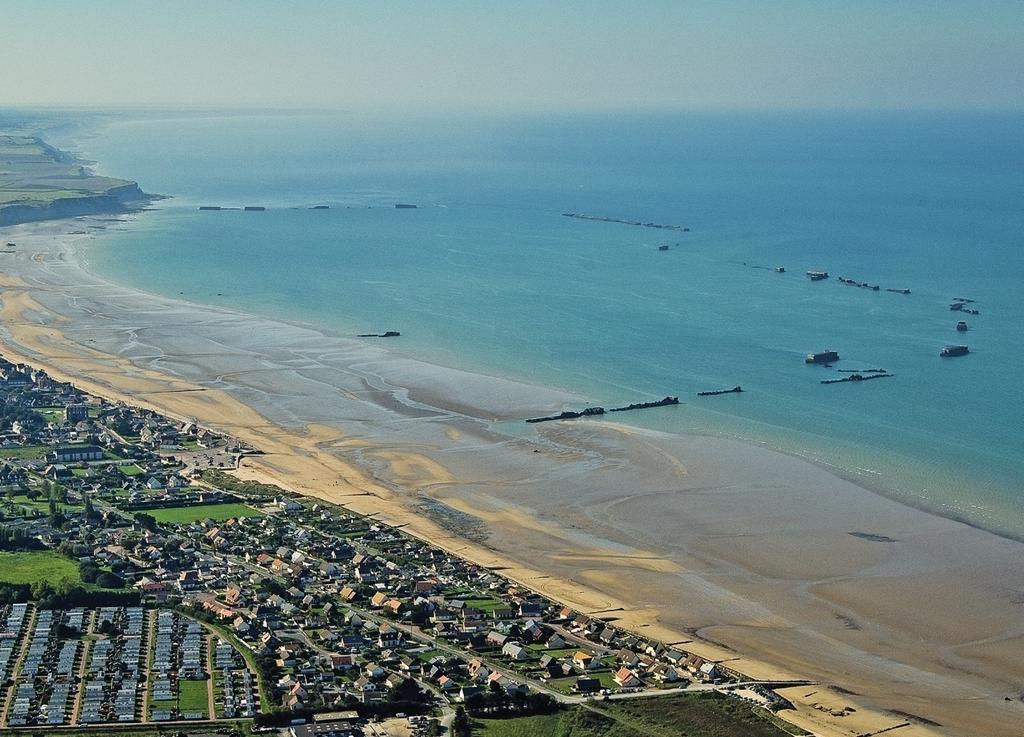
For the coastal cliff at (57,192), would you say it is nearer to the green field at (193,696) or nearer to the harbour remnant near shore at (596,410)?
the harbour remnant near shore at (596,410)

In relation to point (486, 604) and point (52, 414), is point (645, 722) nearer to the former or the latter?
point (486, 604)

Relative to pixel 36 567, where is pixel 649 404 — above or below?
above

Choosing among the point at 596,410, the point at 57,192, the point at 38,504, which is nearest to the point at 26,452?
the point at 38,504

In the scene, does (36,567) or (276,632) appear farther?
(36,567)

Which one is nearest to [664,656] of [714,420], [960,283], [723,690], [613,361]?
[723,690]

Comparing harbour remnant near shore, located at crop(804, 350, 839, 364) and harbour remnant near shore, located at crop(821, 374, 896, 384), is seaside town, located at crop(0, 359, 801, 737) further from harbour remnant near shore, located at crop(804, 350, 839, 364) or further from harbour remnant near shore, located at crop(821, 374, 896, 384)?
harbour remnant near shore, located at crop(804, 350, 839, 364)

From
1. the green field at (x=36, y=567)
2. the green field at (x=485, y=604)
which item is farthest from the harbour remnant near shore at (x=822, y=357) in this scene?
the green field at (x=36, y=567)

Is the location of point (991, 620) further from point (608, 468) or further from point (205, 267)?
point (205, 267)

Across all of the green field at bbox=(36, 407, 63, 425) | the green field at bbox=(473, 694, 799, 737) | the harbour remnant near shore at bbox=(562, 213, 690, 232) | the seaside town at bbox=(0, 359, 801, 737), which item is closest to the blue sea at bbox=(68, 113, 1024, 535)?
the harbour remnant near shore at bbox=(562, 213, 690, 232)
